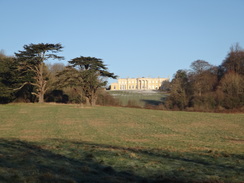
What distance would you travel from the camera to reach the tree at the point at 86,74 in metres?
51.5

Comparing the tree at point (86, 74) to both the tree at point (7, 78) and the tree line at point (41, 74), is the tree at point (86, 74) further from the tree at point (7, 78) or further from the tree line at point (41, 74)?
the tree at point (7, 78)

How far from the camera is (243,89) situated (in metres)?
47.5

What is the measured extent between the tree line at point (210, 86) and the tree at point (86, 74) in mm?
14590

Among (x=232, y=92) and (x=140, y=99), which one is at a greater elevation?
(x=232, y=92)

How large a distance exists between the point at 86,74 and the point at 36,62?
9843 millimetres

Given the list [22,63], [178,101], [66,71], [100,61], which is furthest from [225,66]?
[22,63]

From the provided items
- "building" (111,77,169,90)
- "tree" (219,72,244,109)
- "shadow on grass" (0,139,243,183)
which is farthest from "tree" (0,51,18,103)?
"building" (111,77,169,90)

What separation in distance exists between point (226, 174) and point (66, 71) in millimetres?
46796

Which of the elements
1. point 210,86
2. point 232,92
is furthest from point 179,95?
point 232,92

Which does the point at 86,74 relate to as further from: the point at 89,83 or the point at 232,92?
the point at 232,92

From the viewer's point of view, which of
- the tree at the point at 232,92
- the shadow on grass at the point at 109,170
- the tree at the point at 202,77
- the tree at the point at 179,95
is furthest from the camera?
the tree at the point at 202,77

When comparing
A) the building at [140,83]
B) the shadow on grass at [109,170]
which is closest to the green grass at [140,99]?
the shadow on grass at [109,170]

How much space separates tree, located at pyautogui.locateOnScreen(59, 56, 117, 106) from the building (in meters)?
103

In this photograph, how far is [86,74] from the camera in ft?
169
